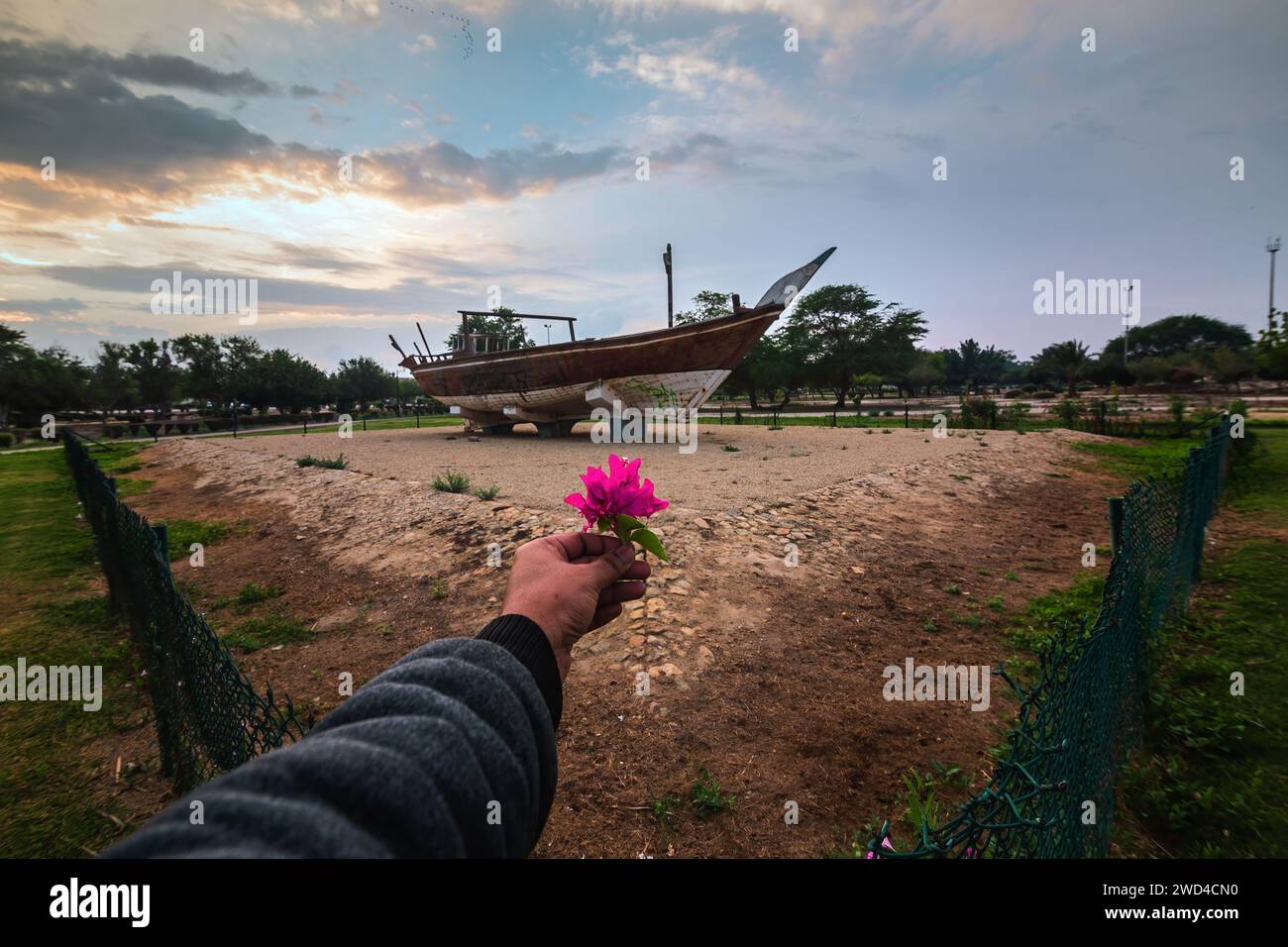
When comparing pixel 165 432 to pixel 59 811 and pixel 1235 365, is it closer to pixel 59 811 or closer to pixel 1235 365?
pixel 59 811

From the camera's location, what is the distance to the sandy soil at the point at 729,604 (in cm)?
324

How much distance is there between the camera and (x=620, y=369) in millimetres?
16484

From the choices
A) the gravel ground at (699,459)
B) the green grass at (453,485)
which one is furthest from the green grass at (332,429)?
the green grass at (453,485)

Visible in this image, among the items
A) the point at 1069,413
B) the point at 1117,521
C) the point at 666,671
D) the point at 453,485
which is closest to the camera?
the point at 1117,521

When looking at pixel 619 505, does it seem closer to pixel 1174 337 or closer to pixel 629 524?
pixel 629 524

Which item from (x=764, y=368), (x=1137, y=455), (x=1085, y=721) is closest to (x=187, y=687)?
(x=1085, y=721)

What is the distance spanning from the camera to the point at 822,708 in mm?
3943

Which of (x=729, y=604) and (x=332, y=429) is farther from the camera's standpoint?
(x=332, y=429)

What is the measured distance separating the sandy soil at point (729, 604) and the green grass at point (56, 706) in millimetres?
996

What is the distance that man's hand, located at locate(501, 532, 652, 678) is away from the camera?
127 cm

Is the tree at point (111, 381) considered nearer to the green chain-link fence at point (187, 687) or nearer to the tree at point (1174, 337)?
the green chain-link fence at point (187, 687)

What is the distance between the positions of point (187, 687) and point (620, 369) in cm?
1402

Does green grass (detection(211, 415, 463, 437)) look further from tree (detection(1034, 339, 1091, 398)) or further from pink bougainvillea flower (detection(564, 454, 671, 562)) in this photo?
tree (detection(1034, 339, 1091, 398))

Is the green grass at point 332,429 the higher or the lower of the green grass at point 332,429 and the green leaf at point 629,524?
the higher
